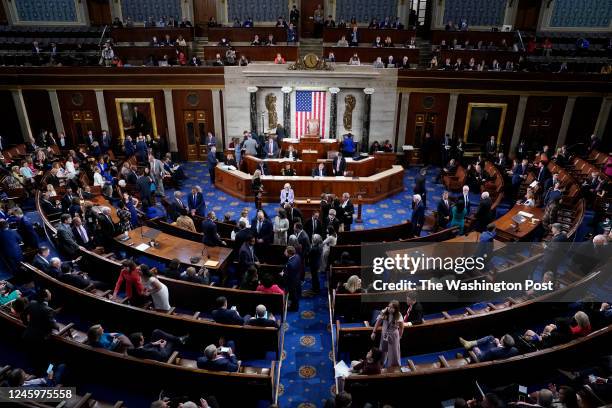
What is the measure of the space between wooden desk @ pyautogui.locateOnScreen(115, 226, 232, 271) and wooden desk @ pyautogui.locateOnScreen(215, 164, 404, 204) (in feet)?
14.6

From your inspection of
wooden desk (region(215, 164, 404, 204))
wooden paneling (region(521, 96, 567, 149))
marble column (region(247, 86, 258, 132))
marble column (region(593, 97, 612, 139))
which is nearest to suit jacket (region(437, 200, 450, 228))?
wooden desk (region(215, 164, 404, 204))

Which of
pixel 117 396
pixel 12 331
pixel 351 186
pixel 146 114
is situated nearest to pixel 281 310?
pixel 117 396

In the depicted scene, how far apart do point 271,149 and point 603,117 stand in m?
12.4

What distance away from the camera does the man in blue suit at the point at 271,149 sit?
46.7 ft

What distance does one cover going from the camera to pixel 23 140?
16078 millimetres

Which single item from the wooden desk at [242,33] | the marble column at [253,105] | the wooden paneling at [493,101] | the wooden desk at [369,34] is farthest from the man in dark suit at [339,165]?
the wooden desk at [242,33]

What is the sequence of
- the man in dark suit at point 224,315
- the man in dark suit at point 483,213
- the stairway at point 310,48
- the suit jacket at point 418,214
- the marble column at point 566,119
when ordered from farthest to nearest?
the stairway at point 310,48
the marble column at point 566,119
the suit jacket at point 418,214
the man in dark suit at point 483,213
the man in dark suit at point 224,315

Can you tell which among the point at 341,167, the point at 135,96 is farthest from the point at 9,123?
the point at 341,167

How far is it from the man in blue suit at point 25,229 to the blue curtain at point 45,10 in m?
13.0

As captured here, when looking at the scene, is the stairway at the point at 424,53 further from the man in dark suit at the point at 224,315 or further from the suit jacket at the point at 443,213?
the man in dark suit at the point at 224,315

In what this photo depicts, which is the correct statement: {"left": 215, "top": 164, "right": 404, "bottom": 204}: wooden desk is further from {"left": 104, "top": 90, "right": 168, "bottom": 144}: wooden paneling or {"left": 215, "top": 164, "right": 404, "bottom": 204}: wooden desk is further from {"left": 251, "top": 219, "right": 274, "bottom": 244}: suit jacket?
{"left": 104, "top": 90, "right": 168, "bottom": 144}: wooden paneling

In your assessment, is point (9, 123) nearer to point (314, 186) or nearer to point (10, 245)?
point (10, 245)

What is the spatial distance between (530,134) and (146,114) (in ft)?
47.7

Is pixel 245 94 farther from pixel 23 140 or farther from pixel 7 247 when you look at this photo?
pixel 7 247
